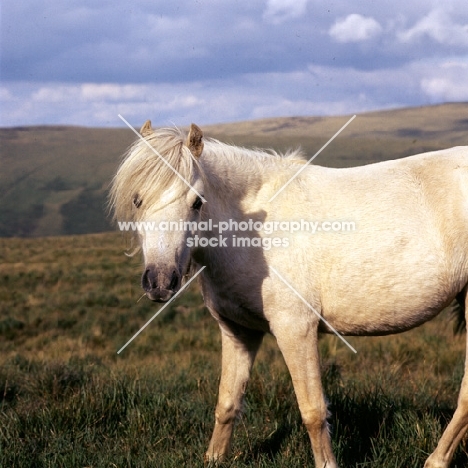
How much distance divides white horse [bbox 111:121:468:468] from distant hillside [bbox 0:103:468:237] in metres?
61.5

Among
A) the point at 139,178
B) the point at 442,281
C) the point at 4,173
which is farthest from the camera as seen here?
the point at 4,173

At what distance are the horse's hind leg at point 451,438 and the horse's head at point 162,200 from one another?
2.03 metres

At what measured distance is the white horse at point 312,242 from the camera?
366 cm

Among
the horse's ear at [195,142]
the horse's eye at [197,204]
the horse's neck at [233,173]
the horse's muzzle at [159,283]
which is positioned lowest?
the horse's muzzle at [159,283]

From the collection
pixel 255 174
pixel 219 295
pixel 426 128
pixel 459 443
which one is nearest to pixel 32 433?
pixel 219 295

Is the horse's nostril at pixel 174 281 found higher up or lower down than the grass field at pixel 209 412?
higher up

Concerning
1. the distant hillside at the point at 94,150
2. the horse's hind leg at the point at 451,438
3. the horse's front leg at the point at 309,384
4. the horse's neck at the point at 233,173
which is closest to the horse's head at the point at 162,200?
the horse's neck at the point at 233,173

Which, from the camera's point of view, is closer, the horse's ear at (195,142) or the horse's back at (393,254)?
the horse's ear at (195,142)

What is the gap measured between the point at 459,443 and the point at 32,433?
9.90ft

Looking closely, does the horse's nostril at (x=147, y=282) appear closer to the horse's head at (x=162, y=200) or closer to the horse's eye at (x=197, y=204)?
the horse's head at (x=162, y=200)

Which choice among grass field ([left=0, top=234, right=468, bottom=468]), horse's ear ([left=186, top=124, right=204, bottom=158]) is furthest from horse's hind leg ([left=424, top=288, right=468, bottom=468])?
horse's ear ([left=186, top=124, right=204, bottom=158])

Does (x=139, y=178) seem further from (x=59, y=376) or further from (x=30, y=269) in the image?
(x=30, y=269)

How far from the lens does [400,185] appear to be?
4.05 metres

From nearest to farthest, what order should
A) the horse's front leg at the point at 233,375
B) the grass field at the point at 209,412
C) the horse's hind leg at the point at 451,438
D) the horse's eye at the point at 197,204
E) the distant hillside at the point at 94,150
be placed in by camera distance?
the horse's eye at the point at 197,204 < the horse's hind leg at the point at 451,438 < the grass field at the point at 209,412 < the horse's front leg at the point at 233,375 < the distant hillside at the point at 94,150
